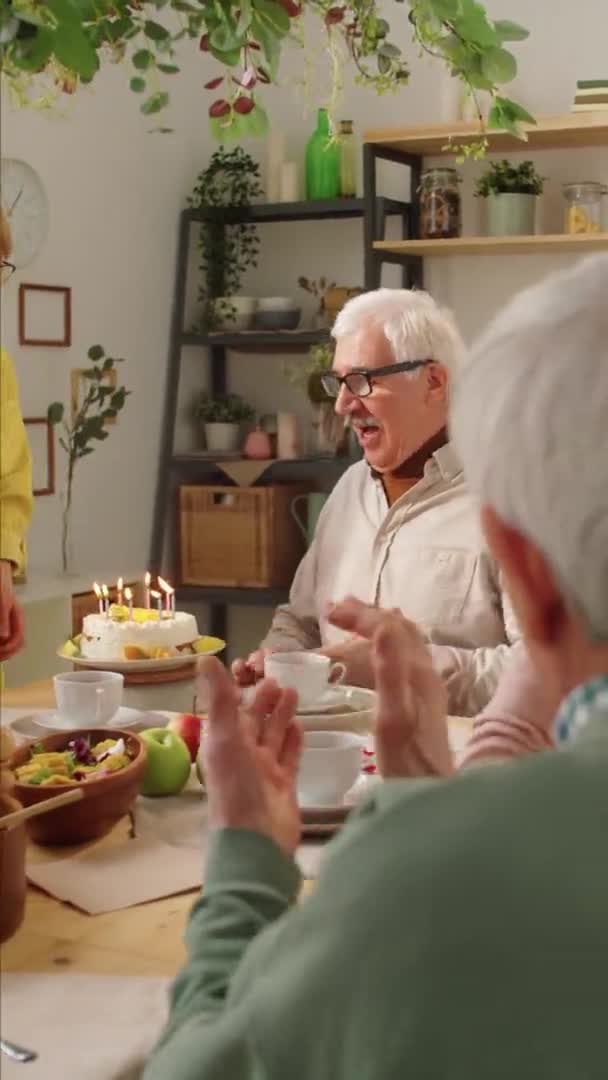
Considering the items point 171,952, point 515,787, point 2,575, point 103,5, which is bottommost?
point 171,952

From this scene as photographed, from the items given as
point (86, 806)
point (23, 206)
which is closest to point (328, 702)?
point (86, 806)

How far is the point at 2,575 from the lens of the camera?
240 cm

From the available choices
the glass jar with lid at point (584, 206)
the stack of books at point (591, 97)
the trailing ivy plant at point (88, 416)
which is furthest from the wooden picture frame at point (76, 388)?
the stack of books at point (591, 97)

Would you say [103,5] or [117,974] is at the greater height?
[103,5]

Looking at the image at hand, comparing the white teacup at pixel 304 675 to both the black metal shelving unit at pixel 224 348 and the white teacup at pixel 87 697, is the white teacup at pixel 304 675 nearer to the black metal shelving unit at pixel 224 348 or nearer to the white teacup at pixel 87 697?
the white teacup at pixel 87 697

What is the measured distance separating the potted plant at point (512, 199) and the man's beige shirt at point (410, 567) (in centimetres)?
164

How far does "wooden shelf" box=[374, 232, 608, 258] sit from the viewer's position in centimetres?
409

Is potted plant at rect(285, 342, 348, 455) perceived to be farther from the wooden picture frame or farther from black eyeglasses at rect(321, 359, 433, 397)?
black eyeglasses at rect(321, 359, 433, 397)

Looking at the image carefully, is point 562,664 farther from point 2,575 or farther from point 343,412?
point 343,412

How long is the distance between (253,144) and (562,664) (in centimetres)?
445

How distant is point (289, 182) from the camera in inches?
182

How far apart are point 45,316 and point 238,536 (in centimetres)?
95

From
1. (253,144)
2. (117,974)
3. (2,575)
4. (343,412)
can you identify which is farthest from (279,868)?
(253,144)

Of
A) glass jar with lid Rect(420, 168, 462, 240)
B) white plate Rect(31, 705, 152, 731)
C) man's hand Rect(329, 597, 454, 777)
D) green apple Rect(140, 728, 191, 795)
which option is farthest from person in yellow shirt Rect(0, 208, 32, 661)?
glass jar with lid Rect(420, 168, 462, 240)
